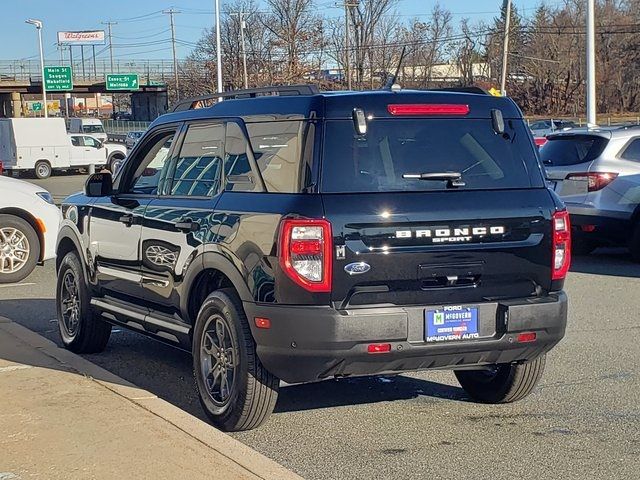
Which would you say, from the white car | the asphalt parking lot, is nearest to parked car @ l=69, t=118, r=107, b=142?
the white car

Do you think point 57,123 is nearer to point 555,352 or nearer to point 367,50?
point 367,50

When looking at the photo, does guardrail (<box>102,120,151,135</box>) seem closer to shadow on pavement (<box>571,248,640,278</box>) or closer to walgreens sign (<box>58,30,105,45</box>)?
walgreens sign (<box>58,30,105,45</box>)

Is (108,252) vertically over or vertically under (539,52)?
under

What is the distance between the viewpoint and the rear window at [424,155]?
17.5 ft

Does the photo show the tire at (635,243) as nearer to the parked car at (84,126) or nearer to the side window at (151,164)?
the side window at (151,164)

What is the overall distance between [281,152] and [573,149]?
27.7 ft

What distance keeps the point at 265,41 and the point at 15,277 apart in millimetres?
55586

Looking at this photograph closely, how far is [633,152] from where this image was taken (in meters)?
13.0

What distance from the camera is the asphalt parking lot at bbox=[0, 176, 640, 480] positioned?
17.2 ft

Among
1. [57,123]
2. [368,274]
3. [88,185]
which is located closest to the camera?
[368,274]

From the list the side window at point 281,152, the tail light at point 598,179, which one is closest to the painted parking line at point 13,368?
the side window at point 281,152

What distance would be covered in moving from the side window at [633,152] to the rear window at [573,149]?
29cm

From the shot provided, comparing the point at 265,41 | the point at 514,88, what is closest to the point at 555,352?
the point at 265,41

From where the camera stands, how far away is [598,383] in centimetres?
695
